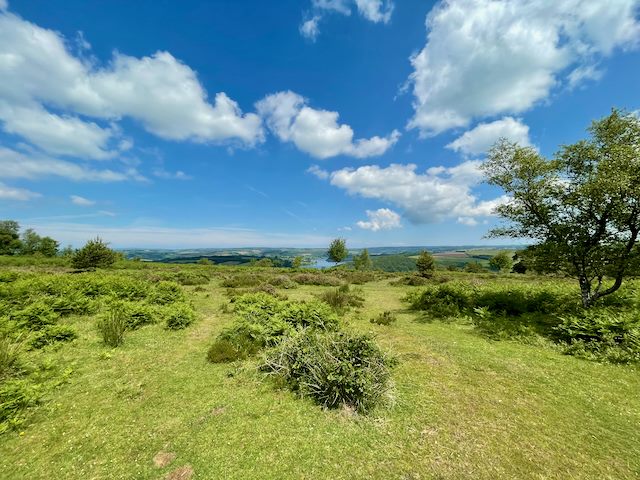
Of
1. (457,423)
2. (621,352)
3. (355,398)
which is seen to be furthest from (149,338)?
(621,352)

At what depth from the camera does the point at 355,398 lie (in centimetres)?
645

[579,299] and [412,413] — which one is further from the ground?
[579,299]

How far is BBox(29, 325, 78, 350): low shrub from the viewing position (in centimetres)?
916

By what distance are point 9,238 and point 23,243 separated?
24.8 ft

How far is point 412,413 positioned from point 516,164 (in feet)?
45.8

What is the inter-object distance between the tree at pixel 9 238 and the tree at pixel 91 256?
54.2 meters

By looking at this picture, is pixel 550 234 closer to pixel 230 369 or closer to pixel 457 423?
pixel 457 423

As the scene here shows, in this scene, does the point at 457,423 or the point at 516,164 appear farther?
the point at 516,164

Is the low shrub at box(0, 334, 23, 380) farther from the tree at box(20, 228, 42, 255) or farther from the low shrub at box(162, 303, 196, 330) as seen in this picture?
the tree at box(20, 228, 42, 255)

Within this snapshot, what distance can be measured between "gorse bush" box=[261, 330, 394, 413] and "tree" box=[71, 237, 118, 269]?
4099cm

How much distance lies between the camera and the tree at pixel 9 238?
67.6 meters

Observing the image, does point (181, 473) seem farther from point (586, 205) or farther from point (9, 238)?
point (9, 238)

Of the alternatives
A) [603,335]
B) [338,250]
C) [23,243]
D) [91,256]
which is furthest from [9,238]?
[603,335]

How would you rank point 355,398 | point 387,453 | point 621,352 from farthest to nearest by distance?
point 621,352
point 355,398
point 387,453
